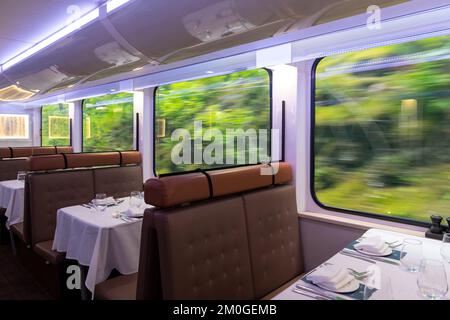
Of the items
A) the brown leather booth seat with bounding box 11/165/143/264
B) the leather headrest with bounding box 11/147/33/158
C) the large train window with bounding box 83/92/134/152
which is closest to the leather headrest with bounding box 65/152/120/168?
the brown leather booth seat with bounding box 11/165/143/264

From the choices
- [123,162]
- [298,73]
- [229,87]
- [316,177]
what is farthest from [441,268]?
[123,162]

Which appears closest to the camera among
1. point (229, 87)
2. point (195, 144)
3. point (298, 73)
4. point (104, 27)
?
point (104, 27)

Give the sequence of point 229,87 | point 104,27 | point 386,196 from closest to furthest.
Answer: point 104,27, point 386,196, point 229,87

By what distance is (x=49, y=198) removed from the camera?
9.75 feet

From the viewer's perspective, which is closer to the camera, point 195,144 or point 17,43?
point 17,43

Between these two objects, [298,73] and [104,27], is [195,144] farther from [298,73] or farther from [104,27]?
[104,27]

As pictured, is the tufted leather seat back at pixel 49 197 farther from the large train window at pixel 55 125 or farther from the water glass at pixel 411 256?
the large train window at pixel 55 125

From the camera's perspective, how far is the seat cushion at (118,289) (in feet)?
6.26

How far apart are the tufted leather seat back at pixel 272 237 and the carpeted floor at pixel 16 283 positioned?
6.60ft

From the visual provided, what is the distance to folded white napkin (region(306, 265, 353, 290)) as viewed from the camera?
4.39 ft

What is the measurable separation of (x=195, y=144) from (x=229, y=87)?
0.83 meters

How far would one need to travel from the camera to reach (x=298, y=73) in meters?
2.67

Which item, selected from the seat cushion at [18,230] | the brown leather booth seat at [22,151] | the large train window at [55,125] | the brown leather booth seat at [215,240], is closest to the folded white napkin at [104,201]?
the brown leather booth seat at [215,240]

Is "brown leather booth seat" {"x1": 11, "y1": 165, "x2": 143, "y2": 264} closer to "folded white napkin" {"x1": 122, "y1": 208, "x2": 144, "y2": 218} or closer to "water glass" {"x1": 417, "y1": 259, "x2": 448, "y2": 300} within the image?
"folded white napkin" {"x1": 122, "y1": 208, "x2": 144, "y2": 218}
